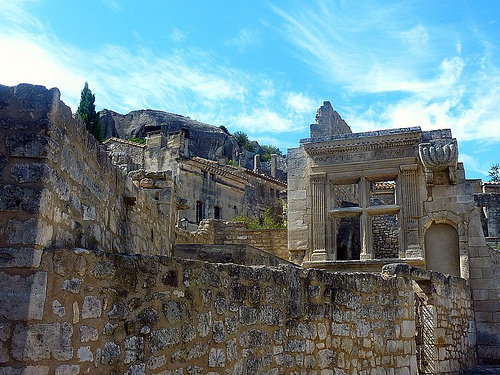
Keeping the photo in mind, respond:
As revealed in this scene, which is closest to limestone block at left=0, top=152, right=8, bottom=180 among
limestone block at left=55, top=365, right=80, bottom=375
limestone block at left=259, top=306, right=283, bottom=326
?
limestone block at left=55, top=365, right=80, bottom=375

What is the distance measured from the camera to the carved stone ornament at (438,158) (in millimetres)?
13539

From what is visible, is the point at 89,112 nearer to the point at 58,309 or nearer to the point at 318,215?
the point at 318,215

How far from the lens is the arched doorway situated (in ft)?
44.8

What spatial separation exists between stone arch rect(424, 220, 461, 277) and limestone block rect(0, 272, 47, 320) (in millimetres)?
11967

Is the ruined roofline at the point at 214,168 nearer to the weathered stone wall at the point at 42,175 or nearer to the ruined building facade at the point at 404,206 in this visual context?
the ruined building facade at the point at 404,206

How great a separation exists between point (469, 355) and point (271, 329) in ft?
24.9

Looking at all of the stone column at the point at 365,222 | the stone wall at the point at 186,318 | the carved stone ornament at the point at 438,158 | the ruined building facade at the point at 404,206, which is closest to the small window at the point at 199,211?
the ruined building facade at the point at 404,206

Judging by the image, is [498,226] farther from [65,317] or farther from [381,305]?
[65,317]

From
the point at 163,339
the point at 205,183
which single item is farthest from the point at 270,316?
the point at 205,183

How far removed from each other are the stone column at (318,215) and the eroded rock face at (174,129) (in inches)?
1111

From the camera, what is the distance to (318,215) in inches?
591

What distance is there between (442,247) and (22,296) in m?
12.3

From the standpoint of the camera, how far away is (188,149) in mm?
42719

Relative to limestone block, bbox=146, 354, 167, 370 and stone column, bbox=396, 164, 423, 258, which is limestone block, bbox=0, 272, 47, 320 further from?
stone column, bbox=396, 164, 423, 258
